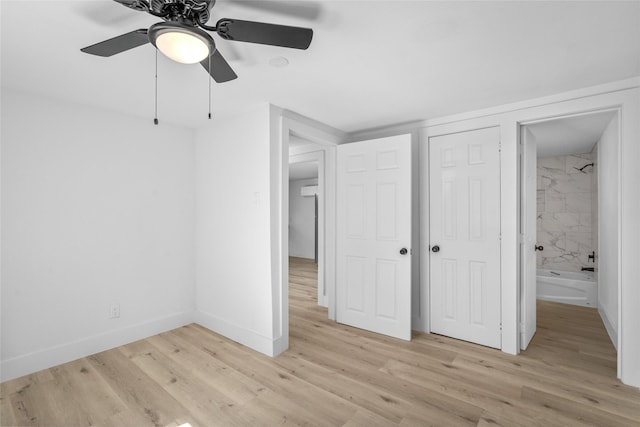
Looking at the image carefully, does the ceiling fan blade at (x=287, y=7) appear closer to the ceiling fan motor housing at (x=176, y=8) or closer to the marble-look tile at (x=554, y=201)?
the ceiling fan motor housing at (x=176, y=8)

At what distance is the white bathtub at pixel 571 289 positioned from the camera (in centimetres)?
418

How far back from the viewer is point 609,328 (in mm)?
3254

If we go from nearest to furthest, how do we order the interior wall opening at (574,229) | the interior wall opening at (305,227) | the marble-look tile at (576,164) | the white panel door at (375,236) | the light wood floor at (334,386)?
1. the light wood floor at (334,386)
2. the interior wall opening at (574,229)
3. the white panel door at (375,236)
4. the interior wall opening at (305,227)
5. the marble-look tile at (576,164)

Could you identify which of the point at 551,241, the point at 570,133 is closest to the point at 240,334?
the point at 570,133

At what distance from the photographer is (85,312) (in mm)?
2826

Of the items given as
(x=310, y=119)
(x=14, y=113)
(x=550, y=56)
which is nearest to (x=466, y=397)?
(x=550, y=56)

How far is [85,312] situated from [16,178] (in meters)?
1.30

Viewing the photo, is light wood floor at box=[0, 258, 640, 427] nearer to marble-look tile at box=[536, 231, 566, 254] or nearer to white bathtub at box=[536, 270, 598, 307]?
white bathtub at box=[536, 270, 598, 307]

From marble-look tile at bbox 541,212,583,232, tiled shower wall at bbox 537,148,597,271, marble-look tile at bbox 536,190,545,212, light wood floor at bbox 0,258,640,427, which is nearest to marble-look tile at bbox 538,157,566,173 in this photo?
tiled shower wall at bbox 537,148,597,271

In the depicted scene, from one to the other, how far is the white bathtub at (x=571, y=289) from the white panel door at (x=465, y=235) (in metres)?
2.35

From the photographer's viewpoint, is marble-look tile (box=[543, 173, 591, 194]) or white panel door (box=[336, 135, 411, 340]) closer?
white panel door (box=[336, 135, 411, 340])

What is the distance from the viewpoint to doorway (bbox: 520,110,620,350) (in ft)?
9.56

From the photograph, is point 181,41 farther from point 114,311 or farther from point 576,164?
point 576,164

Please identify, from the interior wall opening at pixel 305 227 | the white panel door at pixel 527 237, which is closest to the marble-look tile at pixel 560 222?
the white panel door at pixel 527 237
